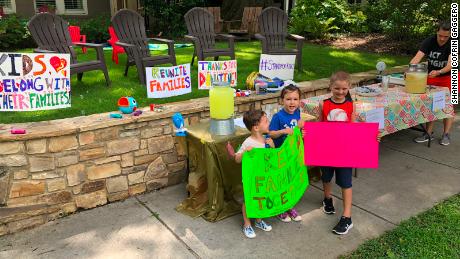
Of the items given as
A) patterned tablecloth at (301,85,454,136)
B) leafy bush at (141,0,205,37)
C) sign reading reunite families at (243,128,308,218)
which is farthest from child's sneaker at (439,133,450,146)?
leafy bush at (141,0,205,37)

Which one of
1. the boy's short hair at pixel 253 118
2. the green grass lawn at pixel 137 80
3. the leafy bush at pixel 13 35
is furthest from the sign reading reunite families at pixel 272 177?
the leafy bush at pixel 13 35

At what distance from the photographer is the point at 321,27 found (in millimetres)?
11453

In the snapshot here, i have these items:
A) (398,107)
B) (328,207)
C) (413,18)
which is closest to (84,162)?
(328,207)

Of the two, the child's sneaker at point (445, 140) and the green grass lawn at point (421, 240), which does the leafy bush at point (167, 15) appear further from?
the green grass lawn at point (421, 240)

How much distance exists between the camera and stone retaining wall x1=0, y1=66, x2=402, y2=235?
349 cm

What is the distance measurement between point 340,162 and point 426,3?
7.63 metres

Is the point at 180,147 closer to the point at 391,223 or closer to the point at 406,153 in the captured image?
the point at 391,223

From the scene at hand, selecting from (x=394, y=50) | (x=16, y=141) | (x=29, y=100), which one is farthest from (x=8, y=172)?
(x=394, y=50)

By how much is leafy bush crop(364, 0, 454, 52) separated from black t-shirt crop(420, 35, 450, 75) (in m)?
4.57

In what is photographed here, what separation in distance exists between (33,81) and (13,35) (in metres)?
6.63

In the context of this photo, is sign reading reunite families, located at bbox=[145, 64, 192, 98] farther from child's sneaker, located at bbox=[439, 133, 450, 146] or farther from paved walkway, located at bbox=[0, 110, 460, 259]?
child's sneaker, located at bbox=[439, 133, 450, 146]

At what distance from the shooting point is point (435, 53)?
5.13 metres

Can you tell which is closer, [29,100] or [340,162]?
[340,162]

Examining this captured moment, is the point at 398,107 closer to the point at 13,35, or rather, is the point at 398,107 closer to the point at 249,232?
the point at 249,232
